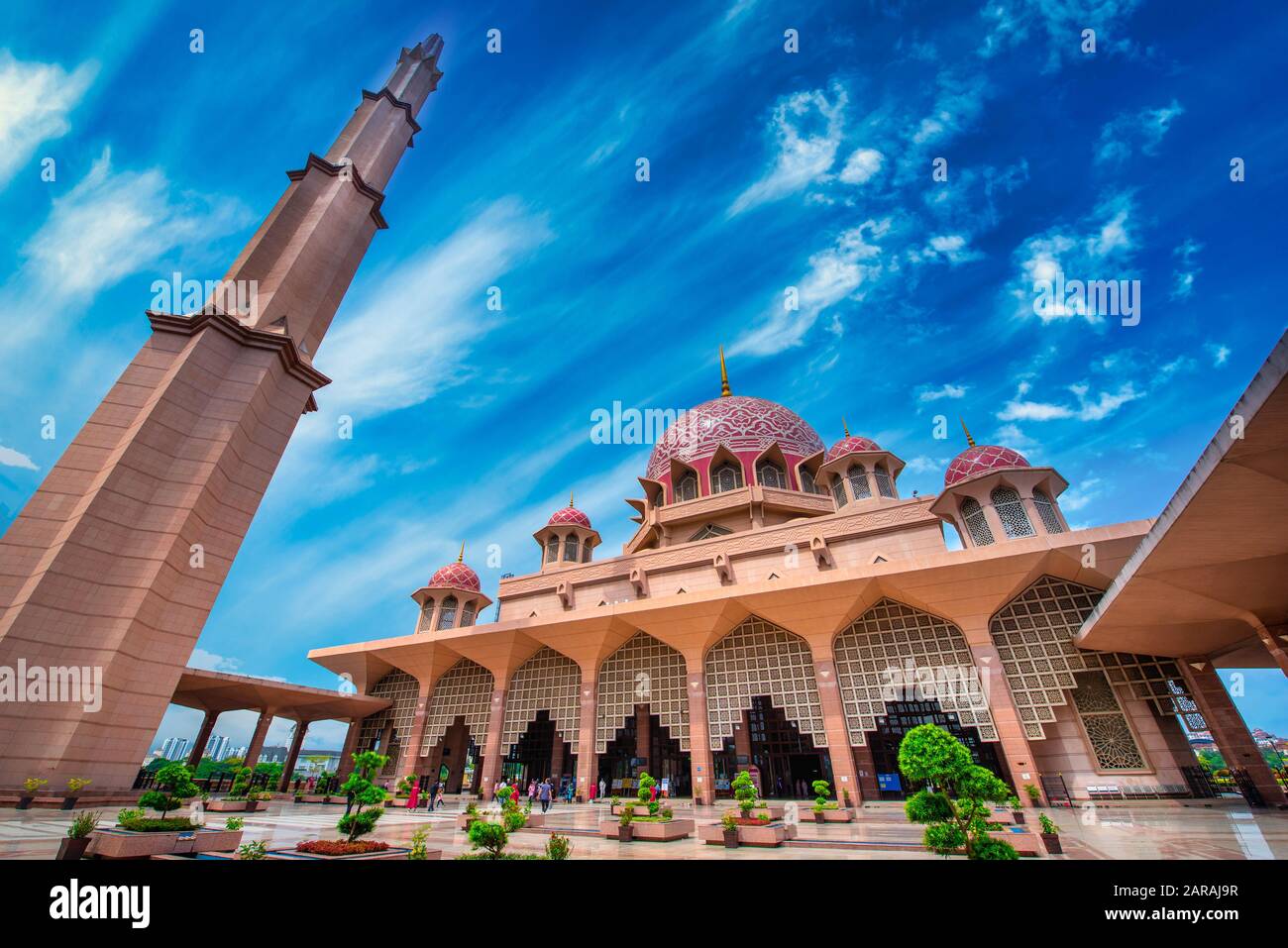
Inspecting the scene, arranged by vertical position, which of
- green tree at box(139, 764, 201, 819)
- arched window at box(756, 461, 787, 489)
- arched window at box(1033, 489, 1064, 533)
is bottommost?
green tree at box(139, 764, 201, 819)

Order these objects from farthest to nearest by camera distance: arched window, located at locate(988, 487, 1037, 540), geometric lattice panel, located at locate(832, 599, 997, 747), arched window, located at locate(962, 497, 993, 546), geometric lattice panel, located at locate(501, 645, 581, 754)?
1. geometric lattice panel, located at locate(501, 645, 581, 754)
2. arched window, located at locate(962, 497, 993, 546)
3. arched window, located at locate(988, 487, 1037, 540)
4. geometric lattice panel, located at locate(832, 599, 997, 747)

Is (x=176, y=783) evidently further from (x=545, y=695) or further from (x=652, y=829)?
(x=545, y=695)

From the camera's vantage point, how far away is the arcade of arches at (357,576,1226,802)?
15125 millimetres

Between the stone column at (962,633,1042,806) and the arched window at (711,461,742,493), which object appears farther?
the arched window at (711,461,742,493)

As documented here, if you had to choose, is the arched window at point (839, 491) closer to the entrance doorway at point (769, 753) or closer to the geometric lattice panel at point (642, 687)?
the entrance doorway at point (769, 753)

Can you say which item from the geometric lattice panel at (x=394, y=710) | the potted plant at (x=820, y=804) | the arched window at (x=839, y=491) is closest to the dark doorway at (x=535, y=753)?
the geometric lattice panel at (x=394, y=710)

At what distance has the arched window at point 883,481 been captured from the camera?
23938mm

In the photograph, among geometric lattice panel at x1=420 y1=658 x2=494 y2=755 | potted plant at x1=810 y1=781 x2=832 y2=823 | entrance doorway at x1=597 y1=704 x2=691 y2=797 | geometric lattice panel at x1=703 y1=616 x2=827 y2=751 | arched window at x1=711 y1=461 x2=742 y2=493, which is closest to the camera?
potted plant at x1=810 y1=781 x2=832 y2=823

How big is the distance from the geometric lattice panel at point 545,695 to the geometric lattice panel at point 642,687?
131cm

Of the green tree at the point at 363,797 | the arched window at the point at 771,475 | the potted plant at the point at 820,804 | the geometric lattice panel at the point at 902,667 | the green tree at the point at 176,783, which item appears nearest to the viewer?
the green tree at the point at 363,797

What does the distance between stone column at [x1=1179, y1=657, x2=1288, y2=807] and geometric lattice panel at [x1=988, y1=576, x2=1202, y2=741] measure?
13.0 inches

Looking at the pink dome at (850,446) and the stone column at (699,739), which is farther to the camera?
the pink dome at (850,446)

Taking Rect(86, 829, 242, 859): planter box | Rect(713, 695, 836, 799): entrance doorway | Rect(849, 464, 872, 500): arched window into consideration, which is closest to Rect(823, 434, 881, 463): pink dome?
Rect(849, 464, 872, 500): arched window

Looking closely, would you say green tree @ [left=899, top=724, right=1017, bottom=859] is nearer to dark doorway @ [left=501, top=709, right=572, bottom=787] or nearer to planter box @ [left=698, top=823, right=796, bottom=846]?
planter box @ [left=698, top=823, right=796, bottom=846]
